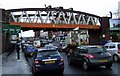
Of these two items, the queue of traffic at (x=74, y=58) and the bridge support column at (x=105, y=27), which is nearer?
the queue of traffic at (x=74, y=58)

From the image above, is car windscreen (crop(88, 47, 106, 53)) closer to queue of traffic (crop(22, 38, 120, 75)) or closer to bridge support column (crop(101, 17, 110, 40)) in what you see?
queue of traffic (crop(22, 38, 120, 75))

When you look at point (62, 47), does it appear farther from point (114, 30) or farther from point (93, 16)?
point (93, 16)

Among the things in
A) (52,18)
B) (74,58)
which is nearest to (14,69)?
(74,58)

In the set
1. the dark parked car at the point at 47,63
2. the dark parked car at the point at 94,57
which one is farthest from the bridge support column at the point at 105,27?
the dark parked car at the point at 47,63

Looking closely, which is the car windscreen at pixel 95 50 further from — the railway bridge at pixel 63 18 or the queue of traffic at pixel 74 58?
the railway bridge at pixel 63 18

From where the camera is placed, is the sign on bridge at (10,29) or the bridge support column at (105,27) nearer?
the sign on bridge at (10,29)

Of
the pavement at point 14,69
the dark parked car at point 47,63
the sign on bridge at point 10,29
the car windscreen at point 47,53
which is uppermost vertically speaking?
the sign on bridge at point 10,29

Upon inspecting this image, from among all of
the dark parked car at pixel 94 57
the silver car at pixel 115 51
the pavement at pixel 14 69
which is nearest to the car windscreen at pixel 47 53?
the pavement at pixel 14 69

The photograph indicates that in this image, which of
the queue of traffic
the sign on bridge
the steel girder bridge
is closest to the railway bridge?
the steel girder bridge

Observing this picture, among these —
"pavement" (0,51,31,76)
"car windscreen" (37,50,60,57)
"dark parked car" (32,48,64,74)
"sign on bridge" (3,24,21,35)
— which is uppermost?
"sign on bridge" (3,24,21,35)

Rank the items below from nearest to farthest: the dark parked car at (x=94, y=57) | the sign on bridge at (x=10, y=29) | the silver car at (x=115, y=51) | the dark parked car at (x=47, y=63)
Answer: the dark parked car at (x=47, y=63), the dark parked car at (x=94, y=57), the silver car at (x=115, y=51), the sign on bridge at (x=10, y=29)

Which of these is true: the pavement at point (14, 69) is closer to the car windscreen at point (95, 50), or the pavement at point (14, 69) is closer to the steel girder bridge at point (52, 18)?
the car windscreen at point (95, 50)

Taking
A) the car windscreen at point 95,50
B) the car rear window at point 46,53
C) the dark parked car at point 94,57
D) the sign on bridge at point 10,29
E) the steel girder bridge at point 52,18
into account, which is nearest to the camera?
the car rear window at point 46,53

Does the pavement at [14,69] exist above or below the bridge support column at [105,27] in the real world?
below
